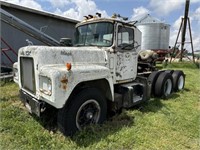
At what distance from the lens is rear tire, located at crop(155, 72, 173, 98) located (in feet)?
19.7

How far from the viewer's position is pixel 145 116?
4.61m

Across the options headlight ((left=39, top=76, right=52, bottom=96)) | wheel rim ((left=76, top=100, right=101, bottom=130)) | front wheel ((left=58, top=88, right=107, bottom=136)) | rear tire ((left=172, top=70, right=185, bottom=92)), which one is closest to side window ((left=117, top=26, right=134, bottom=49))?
front wheel ((left=58, top=88, right=107, bottom=136))

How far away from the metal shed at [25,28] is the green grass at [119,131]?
4098mm

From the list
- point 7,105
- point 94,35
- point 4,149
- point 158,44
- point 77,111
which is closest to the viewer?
point 4,149

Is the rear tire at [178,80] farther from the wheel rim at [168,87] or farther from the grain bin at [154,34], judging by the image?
the grain bin at [154,34]

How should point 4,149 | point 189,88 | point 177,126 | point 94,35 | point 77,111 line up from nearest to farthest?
point 4,149, point 77,111, point 177,126, point 94,35, point 189,88

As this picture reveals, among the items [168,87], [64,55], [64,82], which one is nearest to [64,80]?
[64,82]

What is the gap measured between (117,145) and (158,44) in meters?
19.2

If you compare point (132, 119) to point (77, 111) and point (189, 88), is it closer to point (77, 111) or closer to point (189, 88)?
point (77, 111)

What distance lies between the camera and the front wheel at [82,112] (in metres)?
3.34

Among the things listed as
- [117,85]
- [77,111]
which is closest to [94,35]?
[117,85]

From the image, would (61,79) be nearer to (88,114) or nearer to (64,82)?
(64,82)

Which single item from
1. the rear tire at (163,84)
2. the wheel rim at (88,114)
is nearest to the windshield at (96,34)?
the wheel rim at (88,114)

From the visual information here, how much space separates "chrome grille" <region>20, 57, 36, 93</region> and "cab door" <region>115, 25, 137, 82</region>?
1.93 meters
